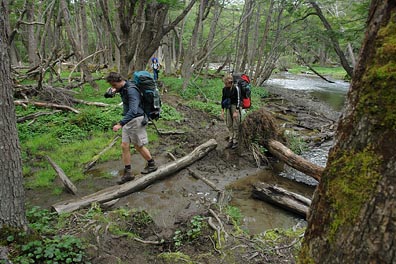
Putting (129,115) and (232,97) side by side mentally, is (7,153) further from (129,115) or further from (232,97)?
(232,97)

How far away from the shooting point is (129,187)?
18.2ft

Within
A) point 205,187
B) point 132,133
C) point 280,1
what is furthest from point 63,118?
point 280,1

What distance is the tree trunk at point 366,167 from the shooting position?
1327 mm

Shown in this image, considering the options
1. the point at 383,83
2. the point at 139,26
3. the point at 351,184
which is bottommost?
the point at 351,184

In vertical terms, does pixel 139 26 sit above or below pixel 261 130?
above

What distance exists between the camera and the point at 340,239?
1.52 m

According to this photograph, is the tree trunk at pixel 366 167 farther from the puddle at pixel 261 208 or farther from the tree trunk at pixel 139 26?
the tree trunk at pixel 139 26

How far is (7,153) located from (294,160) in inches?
230

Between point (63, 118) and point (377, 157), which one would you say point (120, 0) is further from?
point (377, 157)

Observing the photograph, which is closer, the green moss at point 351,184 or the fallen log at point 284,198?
the green moss at point 351,184

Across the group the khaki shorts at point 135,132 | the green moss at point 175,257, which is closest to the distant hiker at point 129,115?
the khaki shorts at point 135,132

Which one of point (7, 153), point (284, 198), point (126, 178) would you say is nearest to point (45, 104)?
point (126, 178)

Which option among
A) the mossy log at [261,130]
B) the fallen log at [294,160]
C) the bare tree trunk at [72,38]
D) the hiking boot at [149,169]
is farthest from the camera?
the bare tree trunk at [72,38]

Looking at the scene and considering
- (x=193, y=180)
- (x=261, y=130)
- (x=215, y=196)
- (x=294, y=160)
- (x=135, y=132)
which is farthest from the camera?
(x=261, y=130)
